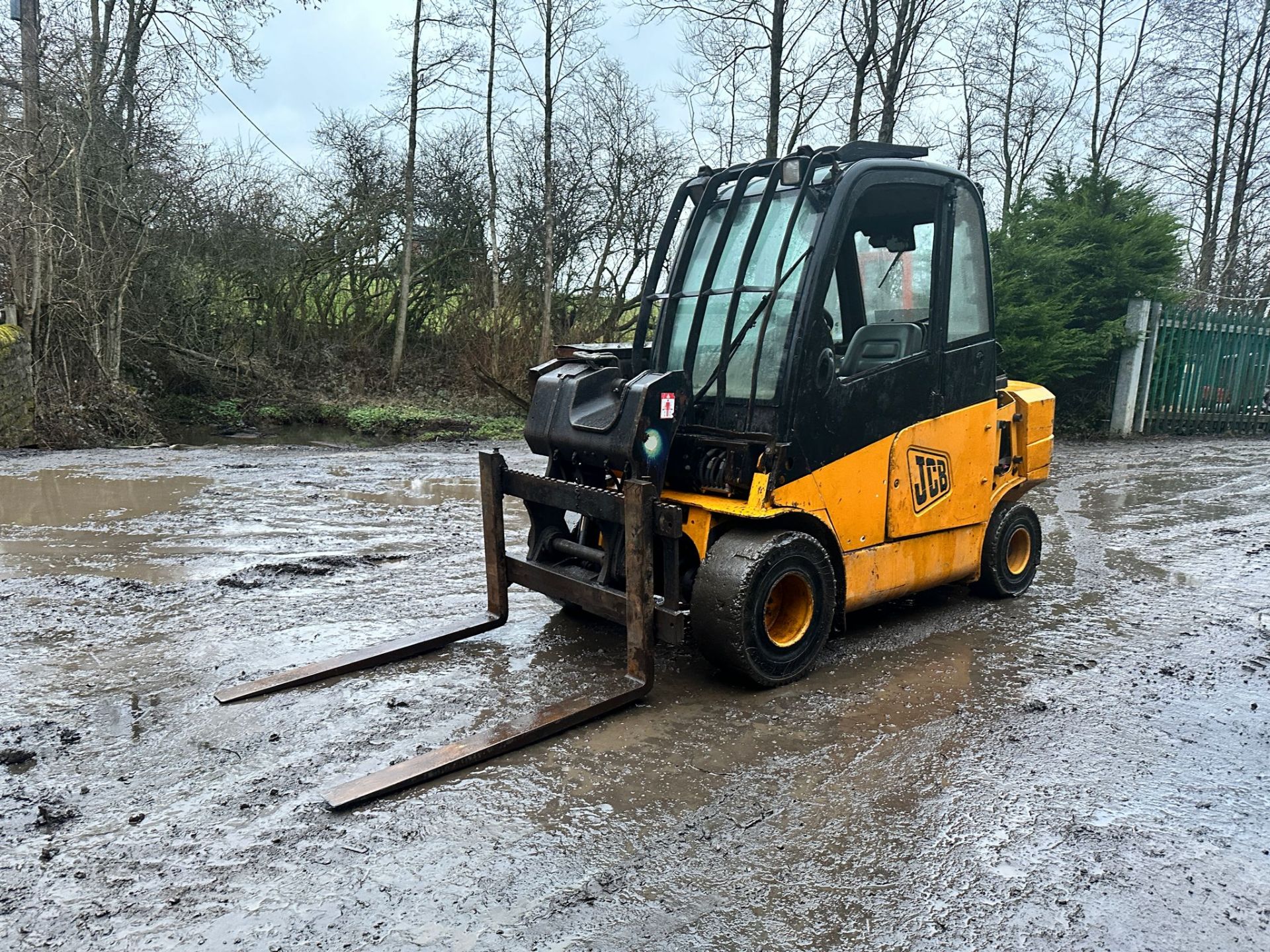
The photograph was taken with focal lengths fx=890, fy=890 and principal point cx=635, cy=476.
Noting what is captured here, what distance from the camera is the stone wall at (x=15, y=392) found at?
11632mm

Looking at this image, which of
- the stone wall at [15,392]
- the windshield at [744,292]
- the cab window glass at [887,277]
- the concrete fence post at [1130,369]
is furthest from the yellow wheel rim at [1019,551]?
the stone wall at [15,392]

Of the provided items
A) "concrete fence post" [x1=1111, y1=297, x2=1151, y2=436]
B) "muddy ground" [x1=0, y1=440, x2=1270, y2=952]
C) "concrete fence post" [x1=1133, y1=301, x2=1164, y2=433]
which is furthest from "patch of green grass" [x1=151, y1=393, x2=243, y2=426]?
"concrete fence post" [x1=1133, y1=301, x2=1164, y2=433]

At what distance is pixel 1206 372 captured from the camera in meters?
15.8

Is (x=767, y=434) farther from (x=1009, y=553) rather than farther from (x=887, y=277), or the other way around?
(x=1009, y=553)

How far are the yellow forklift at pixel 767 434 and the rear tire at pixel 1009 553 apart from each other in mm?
394

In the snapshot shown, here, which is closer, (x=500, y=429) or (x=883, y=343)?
(x=883, y=343)

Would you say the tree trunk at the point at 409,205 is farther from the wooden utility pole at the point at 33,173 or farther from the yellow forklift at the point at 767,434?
the yellow forklift at the point at 767,434

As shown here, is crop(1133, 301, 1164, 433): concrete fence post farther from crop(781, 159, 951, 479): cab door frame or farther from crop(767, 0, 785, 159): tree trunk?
crop(781, 159, 951, 479): cab door frame

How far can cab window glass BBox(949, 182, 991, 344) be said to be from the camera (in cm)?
511

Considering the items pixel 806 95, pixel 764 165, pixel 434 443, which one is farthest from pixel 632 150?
pixel 764 165

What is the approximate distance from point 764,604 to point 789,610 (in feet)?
1.35

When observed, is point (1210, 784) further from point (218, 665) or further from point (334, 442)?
point (334, 442)

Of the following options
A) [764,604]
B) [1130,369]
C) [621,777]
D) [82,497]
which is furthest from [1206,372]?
[82,497]

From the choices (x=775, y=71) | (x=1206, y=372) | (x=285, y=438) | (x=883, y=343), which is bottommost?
(x=285, y=438)
